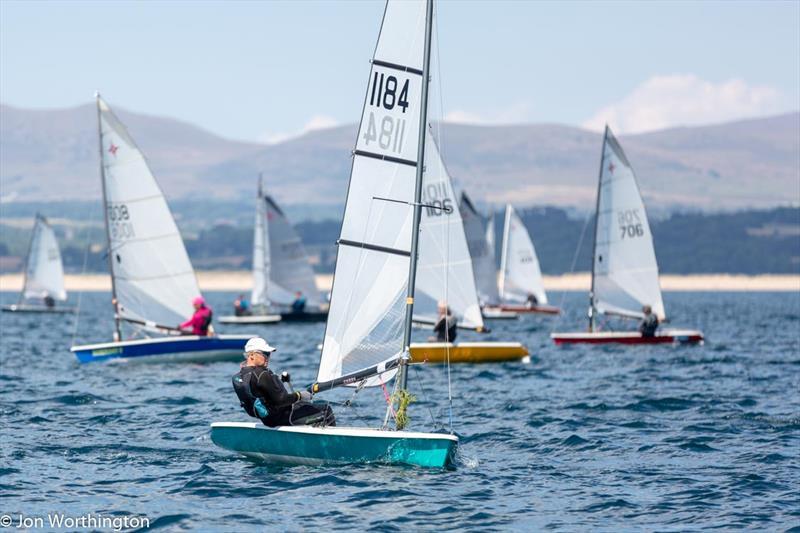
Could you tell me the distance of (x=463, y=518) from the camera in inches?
624

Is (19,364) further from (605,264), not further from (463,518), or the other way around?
(463,518)

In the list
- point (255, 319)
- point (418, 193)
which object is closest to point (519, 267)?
point (255, 319)

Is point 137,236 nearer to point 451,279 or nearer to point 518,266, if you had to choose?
point 451,279

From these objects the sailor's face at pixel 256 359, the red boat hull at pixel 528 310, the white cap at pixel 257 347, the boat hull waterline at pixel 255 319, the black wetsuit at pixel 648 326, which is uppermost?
the white cap at pixel 257 347

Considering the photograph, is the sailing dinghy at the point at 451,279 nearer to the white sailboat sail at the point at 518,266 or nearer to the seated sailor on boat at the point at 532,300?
the seated sailor on boat at the point at 532,300

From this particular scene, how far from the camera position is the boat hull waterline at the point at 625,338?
44.0m

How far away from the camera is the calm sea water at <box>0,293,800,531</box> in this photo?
16.2m

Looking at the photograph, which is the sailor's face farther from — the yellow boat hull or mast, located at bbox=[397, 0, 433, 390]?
the yellow boat hull

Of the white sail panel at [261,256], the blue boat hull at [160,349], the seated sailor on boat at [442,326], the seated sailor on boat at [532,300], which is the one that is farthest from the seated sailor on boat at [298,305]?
the blue boat hull at [160,349]

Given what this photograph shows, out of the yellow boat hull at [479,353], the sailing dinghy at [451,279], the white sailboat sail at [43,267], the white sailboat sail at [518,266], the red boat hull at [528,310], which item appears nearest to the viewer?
the yellow boat hull at [479,353]

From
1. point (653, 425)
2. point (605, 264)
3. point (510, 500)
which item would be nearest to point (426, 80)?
point (510, 500)

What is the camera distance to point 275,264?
226 feet

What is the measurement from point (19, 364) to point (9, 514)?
80.7 ft

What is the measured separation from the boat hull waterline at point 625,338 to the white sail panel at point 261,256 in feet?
85.3
